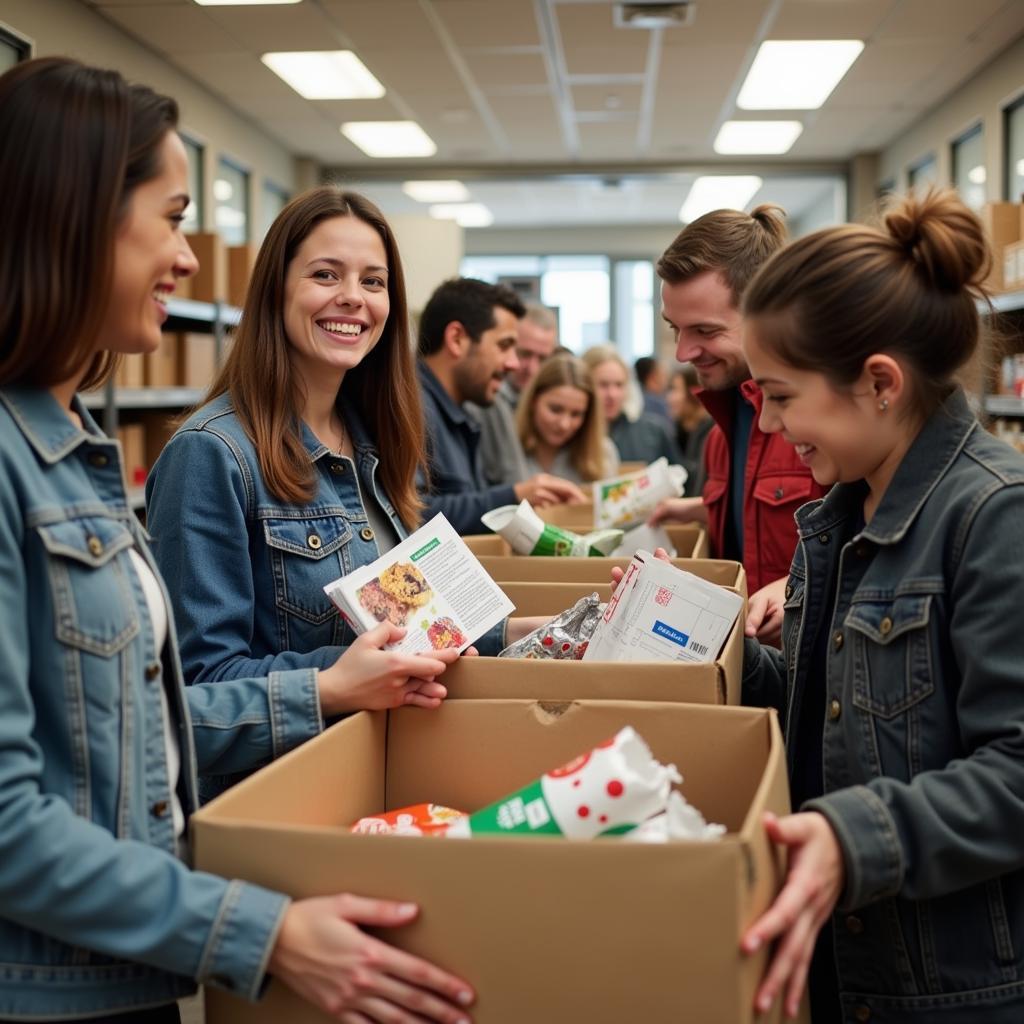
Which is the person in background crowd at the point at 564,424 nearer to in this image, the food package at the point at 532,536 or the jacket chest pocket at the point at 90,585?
the food package at the point at 532,536

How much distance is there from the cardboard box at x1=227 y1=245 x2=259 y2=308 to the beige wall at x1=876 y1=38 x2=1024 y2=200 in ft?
16.2

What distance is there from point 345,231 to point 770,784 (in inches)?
46.5

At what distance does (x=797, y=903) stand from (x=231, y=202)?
9247mm

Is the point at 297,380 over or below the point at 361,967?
A: over

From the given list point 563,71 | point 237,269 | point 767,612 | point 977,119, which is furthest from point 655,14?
point 767,612

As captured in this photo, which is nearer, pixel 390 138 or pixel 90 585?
pixel 90 585

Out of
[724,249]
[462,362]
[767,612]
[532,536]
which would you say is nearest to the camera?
[767,612]

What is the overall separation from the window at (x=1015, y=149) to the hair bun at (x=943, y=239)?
698 cm

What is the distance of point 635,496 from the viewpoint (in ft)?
9.41

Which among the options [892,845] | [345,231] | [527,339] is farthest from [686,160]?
[892,845]

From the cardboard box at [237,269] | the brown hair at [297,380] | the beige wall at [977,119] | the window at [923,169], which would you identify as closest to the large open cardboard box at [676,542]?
the brown hair at [297,380]

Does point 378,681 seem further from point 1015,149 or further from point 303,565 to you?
point 1015,149

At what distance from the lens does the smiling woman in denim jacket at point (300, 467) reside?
59.2 inches

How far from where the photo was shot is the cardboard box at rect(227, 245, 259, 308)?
6.64m
